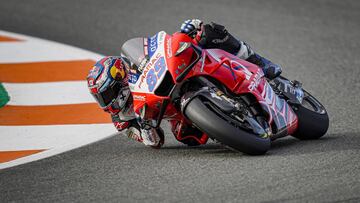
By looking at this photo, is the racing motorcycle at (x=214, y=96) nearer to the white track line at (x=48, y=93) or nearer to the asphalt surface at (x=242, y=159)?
the asphalt surface at (x=242, y=159)

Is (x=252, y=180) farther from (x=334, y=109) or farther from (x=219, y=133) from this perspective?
(x=334, y=109)

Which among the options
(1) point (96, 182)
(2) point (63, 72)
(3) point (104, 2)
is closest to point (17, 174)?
(1) point (96, 182)

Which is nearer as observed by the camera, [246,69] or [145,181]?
[145,181]

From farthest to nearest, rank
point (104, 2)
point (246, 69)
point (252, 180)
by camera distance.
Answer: point (104, 2) → point (246, 69) → point (252, 180)

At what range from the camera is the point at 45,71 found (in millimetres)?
10609

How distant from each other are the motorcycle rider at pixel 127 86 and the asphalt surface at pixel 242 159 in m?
0.14

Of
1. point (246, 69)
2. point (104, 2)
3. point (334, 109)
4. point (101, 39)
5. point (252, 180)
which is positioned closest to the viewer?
point (252, 180)

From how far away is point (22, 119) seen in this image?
864 cm

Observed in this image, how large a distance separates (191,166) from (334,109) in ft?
7.84

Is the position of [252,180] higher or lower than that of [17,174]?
higher

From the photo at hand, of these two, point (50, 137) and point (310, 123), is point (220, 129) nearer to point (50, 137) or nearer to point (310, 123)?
point (310, 123)

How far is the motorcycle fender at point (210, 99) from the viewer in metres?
6.45

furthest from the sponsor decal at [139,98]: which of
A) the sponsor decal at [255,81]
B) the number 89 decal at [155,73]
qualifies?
the sponsor decal at [255,81]

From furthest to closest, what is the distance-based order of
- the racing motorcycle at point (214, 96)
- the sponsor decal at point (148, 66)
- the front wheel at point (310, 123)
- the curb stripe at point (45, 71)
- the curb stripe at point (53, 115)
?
the curb stripe at point (45, 71) → the curb stripe at point (53, 115) → the front wheel at point (310, 123) → the sponsor decal at point (148, 66) → the racing motorcycle at point (214, 96)
